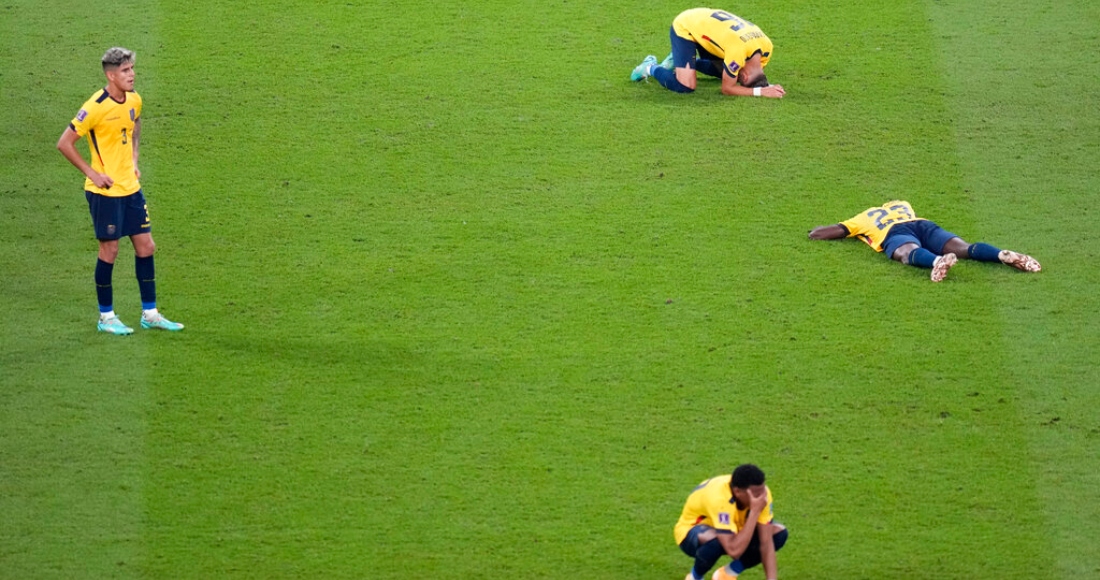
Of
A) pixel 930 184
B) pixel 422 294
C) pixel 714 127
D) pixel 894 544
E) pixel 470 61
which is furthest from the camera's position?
pixel 470 61

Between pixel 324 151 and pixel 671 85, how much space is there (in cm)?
287

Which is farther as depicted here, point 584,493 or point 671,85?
point 671,85

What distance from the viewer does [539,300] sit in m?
8.70

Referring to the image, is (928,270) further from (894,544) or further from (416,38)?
(416,38)

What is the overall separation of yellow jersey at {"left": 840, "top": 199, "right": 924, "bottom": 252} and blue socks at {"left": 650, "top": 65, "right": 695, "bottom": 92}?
2.38m

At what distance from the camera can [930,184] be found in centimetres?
996

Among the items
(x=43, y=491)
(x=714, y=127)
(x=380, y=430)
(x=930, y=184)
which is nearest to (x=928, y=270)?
(x=930, y=184)

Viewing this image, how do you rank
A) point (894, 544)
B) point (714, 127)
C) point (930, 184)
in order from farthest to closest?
point (714, 127)
point (930, 184)
point (894, 544)

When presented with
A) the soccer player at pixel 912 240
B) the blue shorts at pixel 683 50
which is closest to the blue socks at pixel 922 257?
the soccer player at pixel 912 240

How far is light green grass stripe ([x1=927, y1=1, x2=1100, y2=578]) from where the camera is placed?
7.11 meters

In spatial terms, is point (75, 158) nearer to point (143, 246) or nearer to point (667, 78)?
point (143, 246)

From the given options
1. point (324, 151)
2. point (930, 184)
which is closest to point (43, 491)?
point (324, 151)

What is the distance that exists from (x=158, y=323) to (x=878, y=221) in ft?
15.2

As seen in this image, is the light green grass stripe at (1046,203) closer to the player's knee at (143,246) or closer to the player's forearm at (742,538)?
the player's forearm at (742,538)
